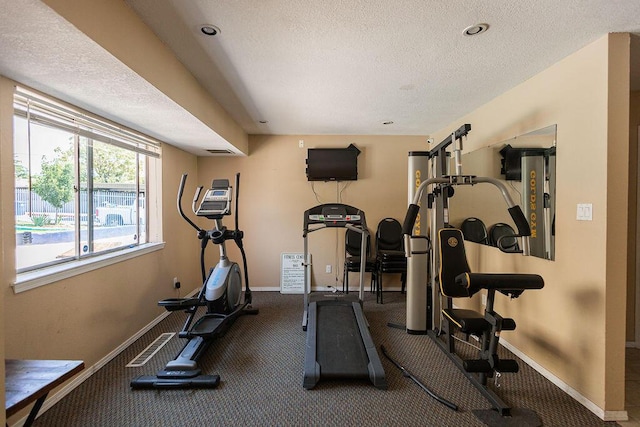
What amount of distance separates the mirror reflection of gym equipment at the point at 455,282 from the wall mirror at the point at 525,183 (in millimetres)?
190

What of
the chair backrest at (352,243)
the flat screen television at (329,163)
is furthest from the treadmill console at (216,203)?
the chair backrest at (352,243)

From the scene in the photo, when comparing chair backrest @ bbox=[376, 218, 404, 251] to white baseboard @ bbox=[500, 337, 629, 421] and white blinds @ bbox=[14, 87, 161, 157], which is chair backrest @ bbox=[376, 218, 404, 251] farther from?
white blinds @ bbox=[14, 87, 161, 157]

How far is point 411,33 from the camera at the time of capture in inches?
77.5

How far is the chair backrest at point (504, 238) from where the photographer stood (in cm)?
273

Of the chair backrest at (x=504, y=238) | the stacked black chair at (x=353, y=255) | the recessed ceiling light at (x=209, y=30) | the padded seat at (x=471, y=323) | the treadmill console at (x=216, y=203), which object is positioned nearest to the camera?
the recessed ceiling light at (x=209, y=30)

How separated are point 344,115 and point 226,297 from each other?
99.2 inches

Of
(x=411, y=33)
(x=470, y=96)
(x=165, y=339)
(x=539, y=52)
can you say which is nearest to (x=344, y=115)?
(x=470, y=96)

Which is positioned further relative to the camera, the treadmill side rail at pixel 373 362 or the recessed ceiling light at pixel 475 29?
the treadmill side rail at pixel 373 362

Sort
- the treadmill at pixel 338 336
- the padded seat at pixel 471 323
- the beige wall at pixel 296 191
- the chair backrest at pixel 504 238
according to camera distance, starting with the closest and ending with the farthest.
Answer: the padded seat at pixel 471 323 → the treadmill at pixel 338 336 → the chair backrest at pixel 504 238 → the beige wall at pixel 296 191

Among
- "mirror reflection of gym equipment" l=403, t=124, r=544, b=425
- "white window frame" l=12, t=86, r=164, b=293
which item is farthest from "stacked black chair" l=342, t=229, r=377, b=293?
"white window frame" l=12, t=86, r=164, b=293

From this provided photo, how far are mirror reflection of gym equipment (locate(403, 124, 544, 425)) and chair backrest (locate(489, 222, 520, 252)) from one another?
9 cm

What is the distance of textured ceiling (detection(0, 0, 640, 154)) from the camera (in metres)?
1.67

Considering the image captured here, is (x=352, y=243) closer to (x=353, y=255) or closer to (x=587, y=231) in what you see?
(x=353, y=255)

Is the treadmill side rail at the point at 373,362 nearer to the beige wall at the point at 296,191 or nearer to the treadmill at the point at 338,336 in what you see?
the treadmill at the point at 338,336
